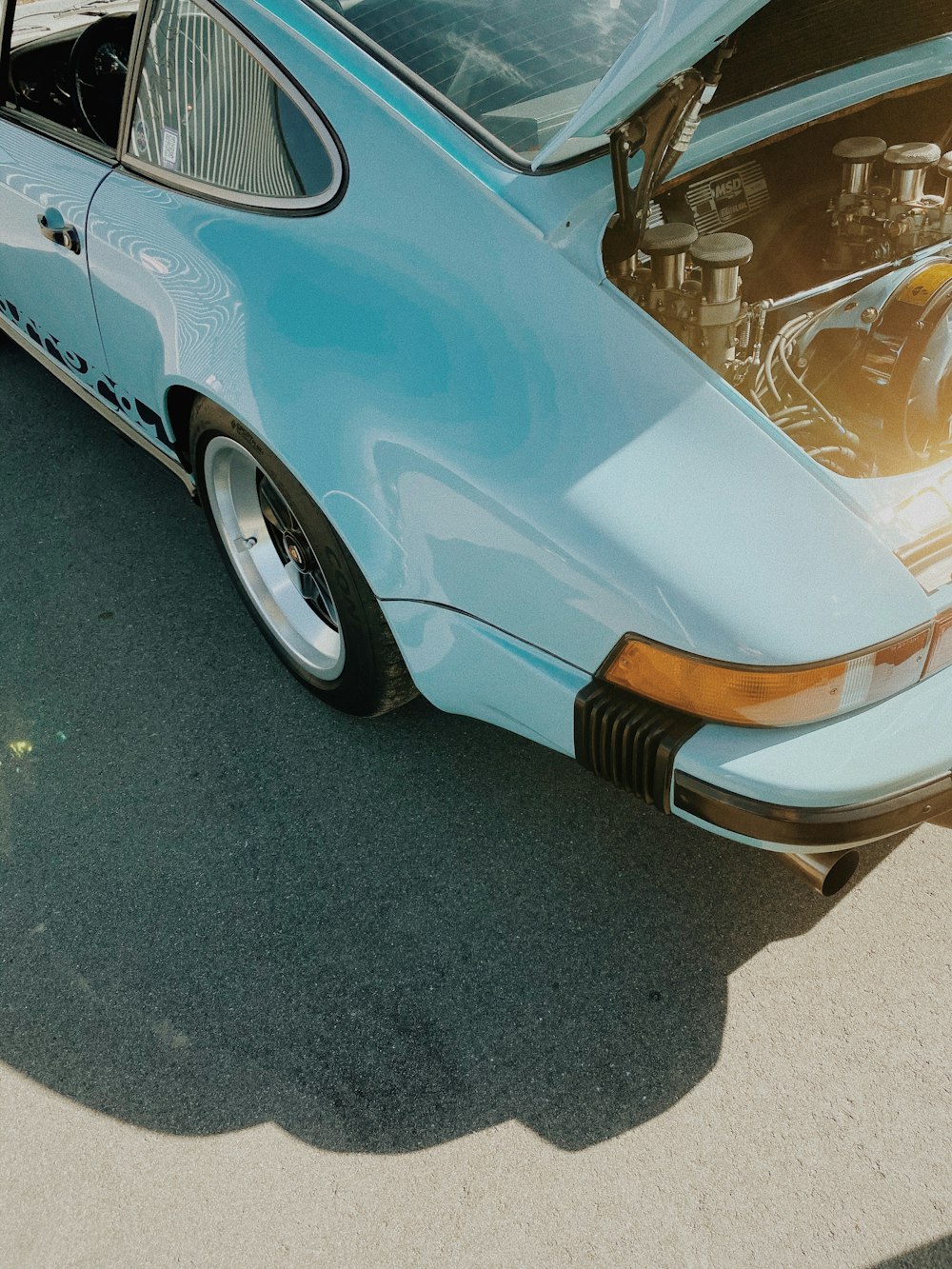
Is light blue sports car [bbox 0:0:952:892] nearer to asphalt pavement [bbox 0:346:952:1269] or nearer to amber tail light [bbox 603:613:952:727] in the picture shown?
amber tail light [bbox 603:613:952:727]

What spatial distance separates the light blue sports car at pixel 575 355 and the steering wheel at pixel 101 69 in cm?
27

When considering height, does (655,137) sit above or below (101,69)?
above

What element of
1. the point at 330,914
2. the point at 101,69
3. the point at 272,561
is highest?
the point at 101,69

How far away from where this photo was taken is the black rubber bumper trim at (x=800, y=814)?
1516mm

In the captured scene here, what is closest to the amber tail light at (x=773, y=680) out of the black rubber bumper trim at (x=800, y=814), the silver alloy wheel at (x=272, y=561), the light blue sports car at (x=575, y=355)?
the light blue sports car at (x=575, y=355)

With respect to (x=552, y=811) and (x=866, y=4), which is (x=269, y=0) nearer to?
(x=866, y=4)

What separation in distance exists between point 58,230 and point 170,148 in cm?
42

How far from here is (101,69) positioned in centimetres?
288

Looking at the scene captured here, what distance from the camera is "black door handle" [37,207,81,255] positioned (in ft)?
7.88

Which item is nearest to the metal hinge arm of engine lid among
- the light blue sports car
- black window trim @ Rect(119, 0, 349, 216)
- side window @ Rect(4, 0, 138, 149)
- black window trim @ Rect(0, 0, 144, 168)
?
the light blue sports car

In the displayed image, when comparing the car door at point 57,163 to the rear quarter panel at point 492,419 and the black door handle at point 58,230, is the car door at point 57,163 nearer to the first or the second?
the black door handle at point 58,230

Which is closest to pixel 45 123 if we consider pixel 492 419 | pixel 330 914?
pixel 492 419

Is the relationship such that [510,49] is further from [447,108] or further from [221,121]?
[221,121]

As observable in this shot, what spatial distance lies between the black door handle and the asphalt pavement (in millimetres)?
1074
